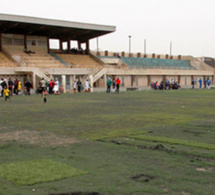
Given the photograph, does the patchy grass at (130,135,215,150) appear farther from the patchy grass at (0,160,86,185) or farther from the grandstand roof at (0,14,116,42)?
the grandstand roof at (0,14,116,42)

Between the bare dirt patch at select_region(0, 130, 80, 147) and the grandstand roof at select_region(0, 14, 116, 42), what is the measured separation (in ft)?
123

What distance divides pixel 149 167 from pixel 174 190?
49.6 inches

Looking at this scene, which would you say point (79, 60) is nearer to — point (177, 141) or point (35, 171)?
point (177, 141)

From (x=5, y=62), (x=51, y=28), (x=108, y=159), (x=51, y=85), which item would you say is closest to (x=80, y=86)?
(x=51, y=85)

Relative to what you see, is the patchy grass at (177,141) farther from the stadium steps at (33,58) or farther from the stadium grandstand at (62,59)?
the stadium steps at (33,58)

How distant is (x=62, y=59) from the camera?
52500mm

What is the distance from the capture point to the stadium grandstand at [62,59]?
42188 mm

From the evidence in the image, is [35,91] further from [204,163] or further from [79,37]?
[204,163]

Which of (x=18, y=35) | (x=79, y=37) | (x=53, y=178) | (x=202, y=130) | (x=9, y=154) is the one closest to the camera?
(x=53, y=178)

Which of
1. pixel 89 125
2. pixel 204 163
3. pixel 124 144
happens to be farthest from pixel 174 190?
pixel 89 125

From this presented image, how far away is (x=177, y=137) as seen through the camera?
9.05 m

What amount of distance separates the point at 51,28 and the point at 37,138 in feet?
145

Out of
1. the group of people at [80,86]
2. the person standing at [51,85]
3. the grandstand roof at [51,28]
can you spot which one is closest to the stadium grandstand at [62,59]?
the grandstand roof at [51,28]

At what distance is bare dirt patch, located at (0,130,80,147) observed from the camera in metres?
8.48
